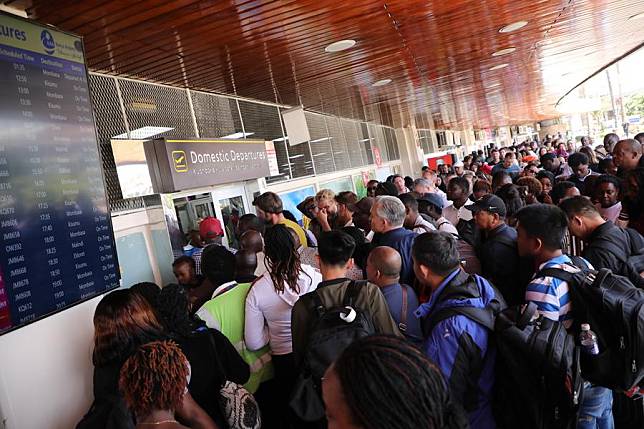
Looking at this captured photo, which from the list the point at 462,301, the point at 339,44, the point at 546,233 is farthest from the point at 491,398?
the point at 339,44

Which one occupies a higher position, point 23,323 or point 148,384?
point 23,323

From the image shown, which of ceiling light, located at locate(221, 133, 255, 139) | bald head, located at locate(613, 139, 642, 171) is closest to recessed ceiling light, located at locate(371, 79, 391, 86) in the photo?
ceiling light, located at locate(221, 133, 255, 139)

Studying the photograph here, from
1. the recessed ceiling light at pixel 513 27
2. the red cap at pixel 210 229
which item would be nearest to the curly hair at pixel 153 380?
the red cap at pixel 210 229

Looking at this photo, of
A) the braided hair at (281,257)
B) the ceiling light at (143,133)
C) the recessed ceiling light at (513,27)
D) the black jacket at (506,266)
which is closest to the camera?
the braided hair at (281,257)

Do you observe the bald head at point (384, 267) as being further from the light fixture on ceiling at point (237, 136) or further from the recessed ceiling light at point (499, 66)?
the recessed ceiling light at point (499, 66)

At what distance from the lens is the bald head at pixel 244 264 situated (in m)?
3.10

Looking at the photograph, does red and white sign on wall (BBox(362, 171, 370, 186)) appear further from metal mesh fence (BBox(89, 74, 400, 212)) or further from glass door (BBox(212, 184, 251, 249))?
glass door (BBox(212, 184, 251, 249))

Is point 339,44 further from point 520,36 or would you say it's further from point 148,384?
point 148,384

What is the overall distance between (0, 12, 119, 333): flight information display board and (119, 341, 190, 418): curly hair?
2.78ft

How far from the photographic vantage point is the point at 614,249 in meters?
2.67

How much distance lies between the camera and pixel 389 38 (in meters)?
5.11

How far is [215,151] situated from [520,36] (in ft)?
14.9

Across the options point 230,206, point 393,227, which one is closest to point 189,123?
point 230,206

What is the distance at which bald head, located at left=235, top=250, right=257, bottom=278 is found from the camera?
3098 mm
